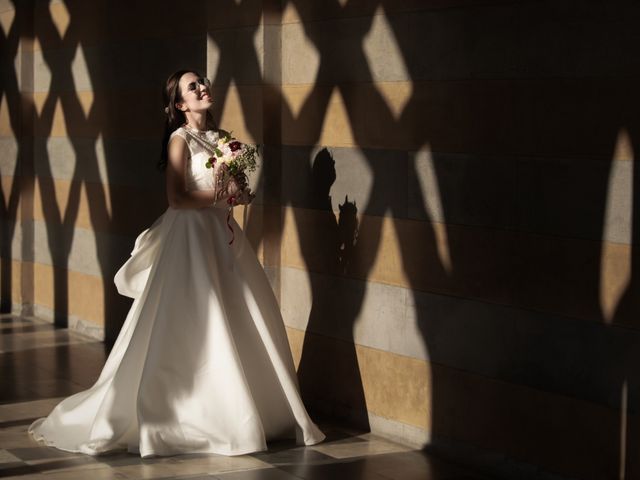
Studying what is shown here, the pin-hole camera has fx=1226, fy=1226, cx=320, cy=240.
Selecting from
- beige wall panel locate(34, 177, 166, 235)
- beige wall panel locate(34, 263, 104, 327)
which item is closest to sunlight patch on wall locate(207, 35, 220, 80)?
beige wall panel locate(34, 177, 166, 235)

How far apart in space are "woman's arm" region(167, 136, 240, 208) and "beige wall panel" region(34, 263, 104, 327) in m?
3.10

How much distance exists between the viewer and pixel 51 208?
942cm

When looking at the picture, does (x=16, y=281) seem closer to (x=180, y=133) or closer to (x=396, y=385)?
(x=180, y=133)

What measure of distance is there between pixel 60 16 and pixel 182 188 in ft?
12.6

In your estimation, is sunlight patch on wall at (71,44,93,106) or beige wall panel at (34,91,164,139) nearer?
beige wall panel at (34,91,164,139)

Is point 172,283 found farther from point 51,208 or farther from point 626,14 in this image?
point 51,208

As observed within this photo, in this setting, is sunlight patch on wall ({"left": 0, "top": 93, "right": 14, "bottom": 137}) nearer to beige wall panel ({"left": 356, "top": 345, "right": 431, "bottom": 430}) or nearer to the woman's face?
the woman's face

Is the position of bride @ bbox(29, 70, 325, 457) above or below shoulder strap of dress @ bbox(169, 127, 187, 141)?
below

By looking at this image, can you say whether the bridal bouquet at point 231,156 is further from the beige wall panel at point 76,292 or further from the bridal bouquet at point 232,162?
the beige wall panel at point 76,292

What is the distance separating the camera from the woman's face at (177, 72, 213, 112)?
582cm

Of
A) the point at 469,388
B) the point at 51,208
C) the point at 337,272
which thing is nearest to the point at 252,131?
the point at 337,272

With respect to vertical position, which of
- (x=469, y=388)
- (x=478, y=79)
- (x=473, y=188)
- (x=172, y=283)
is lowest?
(x=469, y=388)

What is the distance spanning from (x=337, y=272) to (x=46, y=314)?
13.2ft

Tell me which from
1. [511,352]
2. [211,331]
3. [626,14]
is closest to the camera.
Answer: [626,14]
